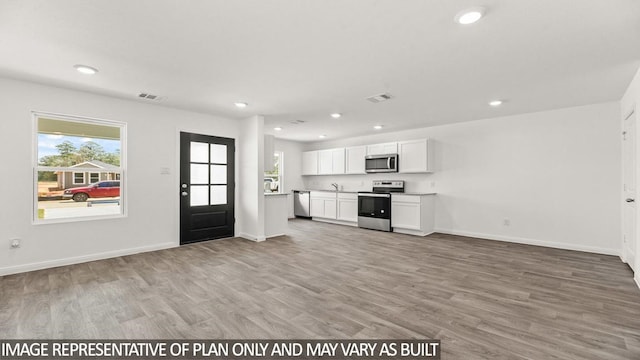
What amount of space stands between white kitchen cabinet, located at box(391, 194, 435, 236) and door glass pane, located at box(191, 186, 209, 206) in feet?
12.8

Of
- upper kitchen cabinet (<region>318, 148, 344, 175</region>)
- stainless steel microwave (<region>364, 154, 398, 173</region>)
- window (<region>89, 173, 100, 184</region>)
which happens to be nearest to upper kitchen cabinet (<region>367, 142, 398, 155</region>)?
stainless steel microwave (<region>364, 154, 398, 173</region>)

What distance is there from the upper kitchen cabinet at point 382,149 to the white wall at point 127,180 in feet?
11.5

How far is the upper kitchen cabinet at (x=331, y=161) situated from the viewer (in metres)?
7.80

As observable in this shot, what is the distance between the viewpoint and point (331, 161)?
8023 millimetres

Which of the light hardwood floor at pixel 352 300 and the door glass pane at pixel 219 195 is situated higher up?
the door glass pane at pixel 219 195

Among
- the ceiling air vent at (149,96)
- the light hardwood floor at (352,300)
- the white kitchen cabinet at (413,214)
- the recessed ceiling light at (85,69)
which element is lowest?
the light hardwood floor at (352,300)

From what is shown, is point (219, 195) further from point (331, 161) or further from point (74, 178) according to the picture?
point (331, 161)

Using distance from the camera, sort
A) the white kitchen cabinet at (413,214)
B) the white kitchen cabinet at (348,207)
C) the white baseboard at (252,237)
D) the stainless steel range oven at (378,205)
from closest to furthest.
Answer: the white baseboard at (252,237)
the white kitchen cabinet at (413,214)
the stainless steel range oven at (378,205)
the white kitchen cabinet at (348,207)

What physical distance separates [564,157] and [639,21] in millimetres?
3184

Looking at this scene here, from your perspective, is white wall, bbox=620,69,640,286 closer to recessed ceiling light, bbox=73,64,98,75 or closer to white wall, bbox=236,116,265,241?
white wall, bbox=236,116,265,241

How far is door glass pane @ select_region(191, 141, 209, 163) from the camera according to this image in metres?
5.10

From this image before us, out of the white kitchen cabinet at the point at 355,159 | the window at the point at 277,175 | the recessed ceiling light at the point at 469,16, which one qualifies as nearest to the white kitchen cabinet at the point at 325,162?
the white kitchen cabinet at the point at 355,159

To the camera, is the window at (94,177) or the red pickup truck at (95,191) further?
the window at (94,177)

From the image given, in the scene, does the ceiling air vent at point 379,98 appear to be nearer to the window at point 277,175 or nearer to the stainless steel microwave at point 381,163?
the stainless steel microwave at point 381,163
